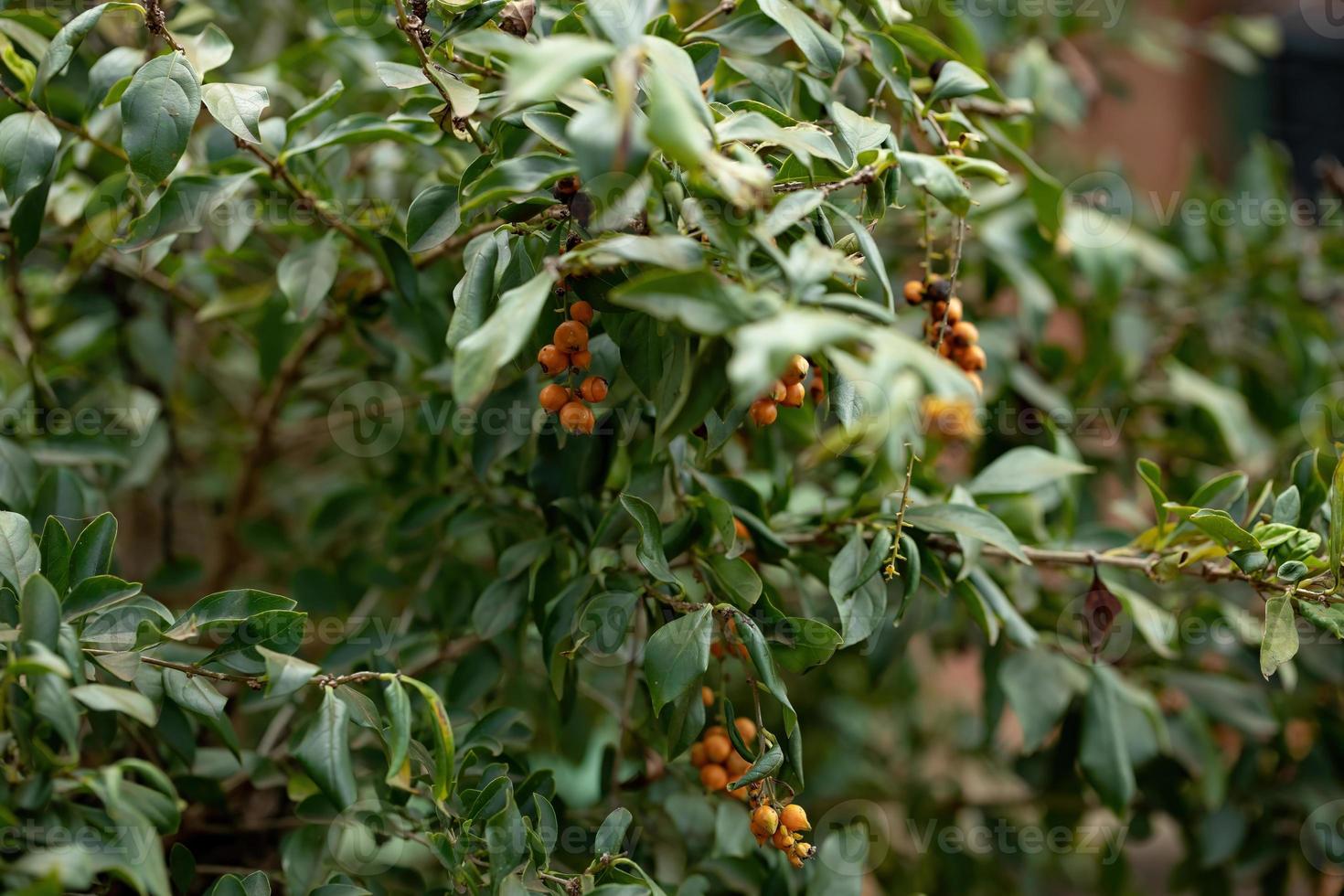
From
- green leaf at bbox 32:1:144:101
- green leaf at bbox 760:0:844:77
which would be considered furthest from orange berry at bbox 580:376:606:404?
green leaf at bbox 32:1:144:101

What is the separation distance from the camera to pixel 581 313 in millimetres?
555

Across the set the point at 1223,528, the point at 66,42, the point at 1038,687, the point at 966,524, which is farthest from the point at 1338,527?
the point at 66,42

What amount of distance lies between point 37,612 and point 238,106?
29cm

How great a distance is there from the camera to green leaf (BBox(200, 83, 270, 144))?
0.60m

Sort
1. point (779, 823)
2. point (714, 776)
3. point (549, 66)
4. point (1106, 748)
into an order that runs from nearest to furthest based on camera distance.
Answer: point (549, 66) → point (779, 823) → point (714, 776) → point (1106, 748)

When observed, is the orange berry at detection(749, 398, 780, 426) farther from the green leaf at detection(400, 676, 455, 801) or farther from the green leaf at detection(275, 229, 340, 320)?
the green leaf at detection(275, 229, 340, 320)

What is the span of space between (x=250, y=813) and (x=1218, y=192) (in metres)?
1.26

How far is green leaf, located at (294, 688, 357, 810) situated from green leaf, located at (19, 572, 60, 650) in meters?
0.13

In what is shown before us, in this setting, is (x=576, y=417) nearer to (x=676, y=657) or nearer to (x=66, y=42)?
(x=676, y=657)

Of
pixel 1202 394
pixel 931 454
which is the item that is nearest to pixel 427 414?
pixel 931 454

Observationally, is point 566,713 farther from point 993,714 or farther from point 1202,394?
point 1202,394

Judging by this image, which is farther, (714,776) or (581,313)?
(714,776)

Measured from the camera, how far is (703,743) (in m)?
0.72

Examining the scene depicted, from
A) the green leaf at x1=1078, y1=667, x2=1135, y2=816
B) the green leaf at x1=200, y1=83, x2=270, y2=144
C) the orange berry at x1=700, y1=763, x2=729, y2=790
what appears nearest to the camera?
the green leaf at x1=200, y1=83, x2=270, y2=144
